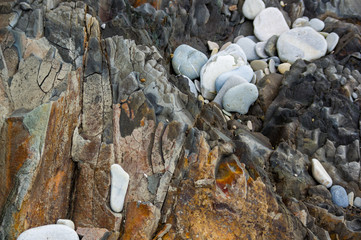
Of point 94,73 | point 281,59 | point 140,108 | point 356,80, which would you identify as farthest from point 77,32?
point 356,80

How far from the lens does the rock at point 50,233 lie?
2.82m

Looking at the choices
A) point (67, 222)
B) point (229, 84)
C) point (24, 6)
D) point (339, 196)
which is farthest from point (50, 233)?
point (229, 84)

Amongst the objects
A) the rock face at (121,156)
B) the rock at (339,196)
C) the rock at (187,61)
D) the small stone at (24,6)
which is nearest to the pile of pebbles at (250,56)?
the rock at (187,61)

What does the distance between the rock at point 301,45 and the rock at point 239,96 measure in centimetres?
144

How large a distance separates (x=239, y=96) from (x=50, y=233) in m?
3.80

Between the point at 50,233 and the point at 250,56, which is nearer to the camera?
the point at 50,233

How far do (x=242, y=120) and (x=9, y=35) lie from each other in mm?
3685

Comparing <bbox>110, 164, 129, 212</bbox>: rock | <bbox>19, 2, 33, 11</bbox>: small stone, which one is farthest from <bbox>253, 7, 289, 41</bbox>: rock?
<bbox>110, 164, 129, 212</bbox>: rock

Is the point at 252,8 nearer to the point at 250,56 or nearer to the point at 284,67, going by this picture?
the point at 250,56

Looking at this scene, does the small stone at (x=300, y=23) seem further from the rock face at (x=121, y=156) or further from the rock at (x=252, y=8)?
the rock face at (x=121, y=156)

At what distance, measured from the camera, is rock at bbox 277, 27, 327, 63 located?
21.8ft

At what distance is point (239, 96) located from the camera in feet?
19.0

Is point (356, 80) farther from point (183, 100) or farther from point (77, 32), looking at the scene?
point (77, 32)

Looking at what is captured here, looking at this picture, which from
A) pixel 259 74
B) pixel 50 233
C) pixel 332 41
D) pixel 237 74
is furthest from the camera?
pixel 332 41
